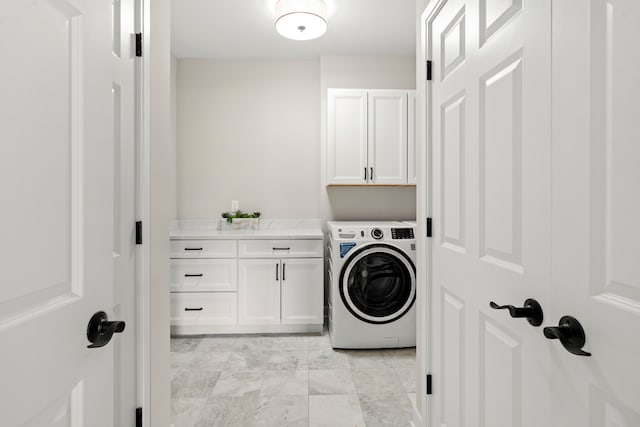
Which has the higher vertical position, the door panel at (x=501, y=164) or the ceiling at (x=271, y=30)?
the ceiling at (x=271, y=30)

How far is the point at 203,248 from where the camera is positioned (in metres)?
3.17

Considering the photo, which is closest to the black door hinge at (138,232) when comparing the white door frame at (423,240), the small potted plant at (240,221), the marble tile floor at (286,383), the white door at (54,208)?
the white door at (54,208)

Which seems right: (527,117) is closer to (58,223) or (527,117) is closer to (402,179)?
(58,223)

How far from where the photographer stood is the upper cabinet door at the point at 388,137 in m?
3.32

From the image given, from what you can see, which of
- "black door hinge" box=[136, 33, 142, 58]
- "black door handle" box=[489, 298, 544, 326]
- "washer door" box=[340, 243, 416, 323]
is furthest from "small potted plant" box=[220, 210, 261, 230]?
"black door handle" box=[489, 298, 544, 326]

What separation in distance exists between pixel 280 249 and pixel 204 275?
0.69m

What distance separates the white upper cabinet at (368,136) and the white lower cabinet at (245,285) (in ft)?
2.47

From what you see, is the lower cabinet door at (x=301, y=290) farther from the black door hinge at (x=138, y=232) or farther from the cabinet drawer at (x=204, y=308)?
the black door hinge at (x=138, y=232)

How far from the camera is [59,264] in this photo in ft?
2.35

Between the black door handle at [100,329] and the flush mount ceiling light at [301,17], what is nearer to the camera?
the black door handle at [100,329]

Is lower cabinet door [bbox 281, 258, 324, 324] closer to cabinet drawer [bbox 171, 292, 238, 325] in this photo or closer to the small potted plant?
cabinet drawer [bbox 171, 292, 238, 325]

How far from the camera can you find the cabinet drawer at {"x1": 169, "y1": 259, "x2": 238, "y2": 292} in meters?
3.15

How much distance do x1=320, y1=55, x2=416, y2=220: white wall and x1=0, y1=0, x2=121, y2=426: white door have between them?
112 inches

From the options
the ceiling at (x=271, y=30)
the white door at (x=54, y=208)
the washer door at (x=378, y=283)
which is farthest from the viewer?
the washer door at (x=378, y=283)
